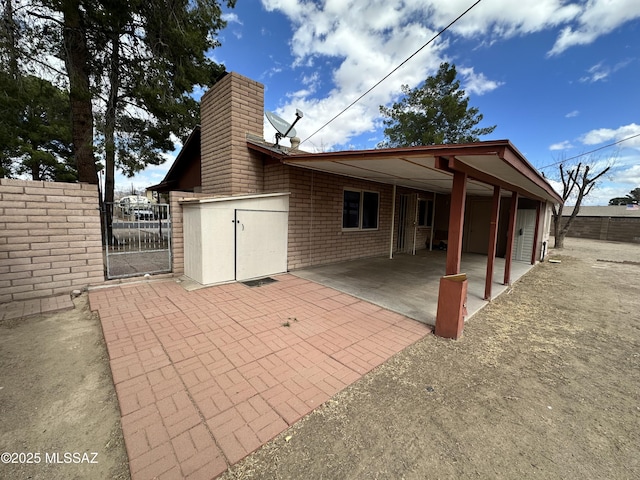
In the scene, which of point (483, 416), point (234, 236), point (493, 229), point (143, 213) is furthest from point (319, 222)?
point (483, 416)

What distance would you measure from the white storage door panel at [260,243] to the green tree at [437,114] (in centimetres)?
1396

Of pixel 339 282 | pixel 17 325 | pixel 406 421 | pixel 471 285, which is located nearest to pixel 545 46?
pixel 471 285

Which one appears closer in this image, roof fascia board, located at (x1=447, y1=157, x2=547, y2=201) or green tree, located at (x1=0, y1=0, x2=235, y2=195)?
roof fascia board, located at (x1=447, y1=157, x2=547, y2=201)

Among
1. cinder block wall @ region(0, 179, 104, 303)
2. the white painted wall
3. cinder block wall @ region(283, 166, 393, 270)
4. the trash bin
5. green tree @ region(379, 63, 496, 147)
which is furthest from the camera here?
green tree @ region(379, 63, 496, 147)

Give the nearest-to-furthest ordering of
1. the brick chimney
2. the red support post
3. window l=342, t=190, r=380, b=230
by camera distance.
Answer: the brick chimney
window l=342, t=190, r=380, b=230
the red support post

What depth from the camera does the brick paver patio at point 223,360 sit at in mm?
1702

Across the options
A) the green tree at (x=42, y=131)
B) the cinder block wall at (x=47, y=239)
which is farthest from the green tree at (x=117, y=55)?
the cinder block wall at (x=47, y=239)

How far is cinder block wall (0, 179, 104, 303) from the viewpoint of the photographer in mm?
3717

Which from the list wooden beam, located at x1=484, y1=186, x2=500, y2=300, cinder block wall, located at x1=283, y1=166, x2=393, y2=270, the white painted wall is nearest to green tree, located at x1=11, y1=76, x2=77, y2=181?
the white painted wall

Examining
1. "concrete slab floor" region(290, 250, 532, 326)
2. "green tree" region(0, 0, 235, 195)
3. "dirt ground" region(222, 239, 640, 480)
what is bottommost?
"dirt ground" region(222, 239, 640, 480)

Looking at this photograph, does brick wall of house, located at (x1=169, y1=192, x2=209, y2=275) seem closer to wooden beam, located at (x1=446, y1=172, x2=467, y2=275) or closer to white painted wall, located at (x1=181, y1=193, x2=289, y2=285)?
white painted wall, located at (x1=181, y1=193, x2=289, y2=285)

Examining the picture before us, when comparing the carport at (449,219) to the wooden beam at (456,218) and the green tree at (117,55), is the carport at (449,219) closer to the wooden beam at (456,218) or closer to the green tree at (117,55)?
the wooden beam at (456,218)

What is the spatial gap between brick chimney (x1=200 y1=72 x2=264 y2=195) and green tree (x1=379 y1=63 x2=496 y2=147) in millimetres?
13305

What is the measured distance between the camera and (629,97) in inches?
455
